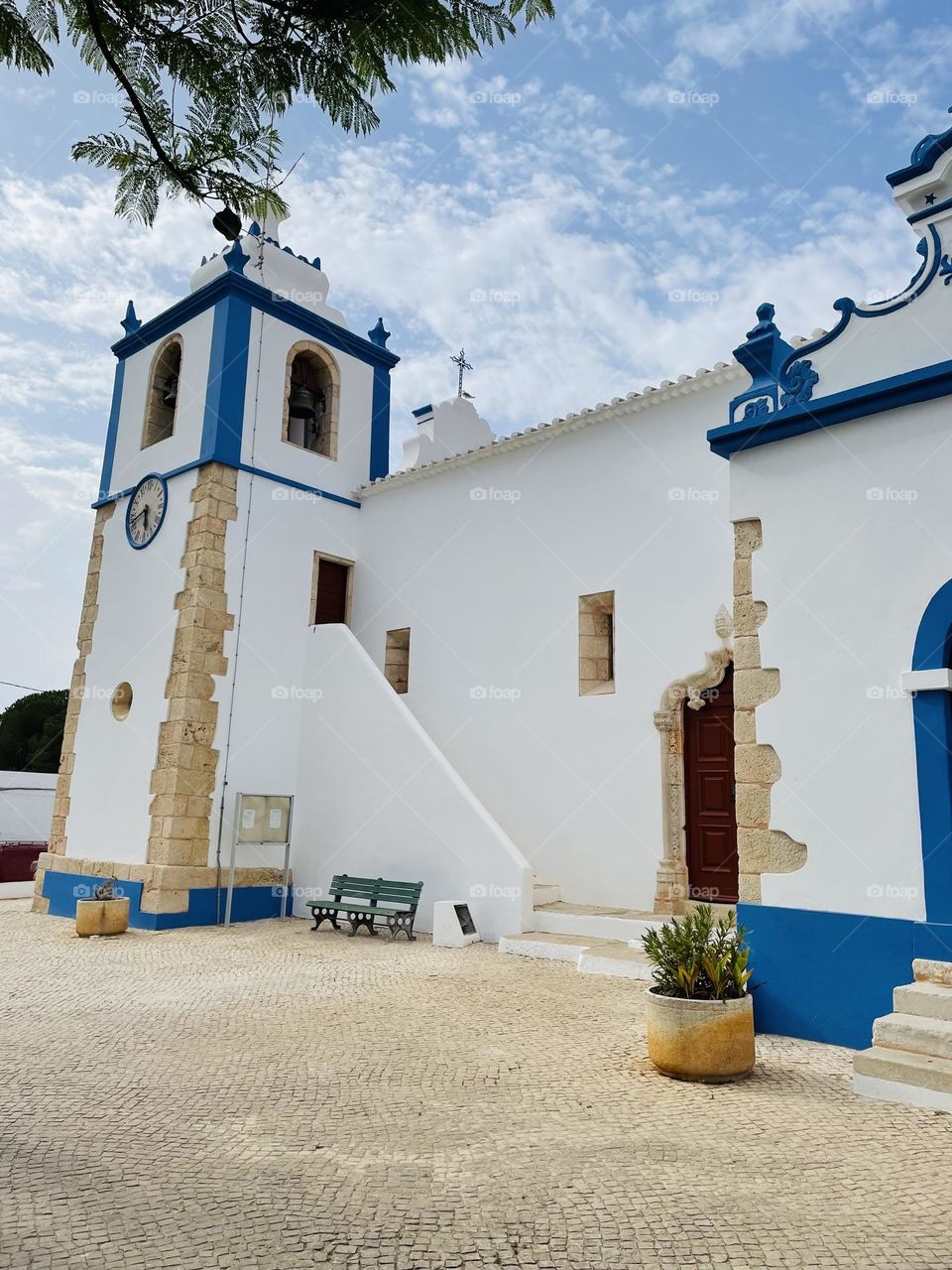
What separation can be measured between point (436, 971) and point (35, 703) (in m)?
22.1

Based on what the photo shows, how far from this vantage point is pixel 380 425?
496 inches

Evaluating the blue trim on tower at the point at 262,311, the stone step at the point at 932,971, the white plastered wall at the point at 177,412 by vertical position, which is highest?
the blue trim on tower at the point at 262,311

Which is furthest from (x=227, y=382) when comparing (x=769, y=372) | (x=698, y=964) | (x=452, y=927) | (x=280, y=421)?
(x=698, y=964)

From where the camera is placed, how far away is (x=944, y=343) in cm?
496

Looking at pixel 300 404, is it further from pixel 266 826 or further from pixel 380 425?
pixel 266 826

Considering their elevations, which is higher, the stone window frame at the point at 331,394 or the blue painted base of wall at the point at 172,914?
the stone window frame at the point at 331,394

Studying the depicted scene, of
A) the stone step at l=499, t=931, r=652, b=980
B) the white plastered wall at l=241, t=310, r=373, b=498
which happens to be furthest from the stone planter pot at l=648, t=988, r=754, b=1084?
the white plastered wall at l=241, t=310, r=373, b=498

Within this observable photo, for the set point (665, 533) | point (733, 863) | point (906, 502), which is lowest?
point (733, 863)

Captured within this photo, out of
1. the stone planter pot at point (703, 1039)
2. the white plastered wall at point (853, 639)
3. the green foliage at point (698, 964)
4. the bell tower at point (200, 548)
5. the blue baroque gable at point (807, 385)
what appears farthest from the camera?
the bell tower at point (200, 548)

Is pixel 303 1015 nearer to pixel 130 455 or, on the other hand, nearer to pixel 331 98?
pixel 331 98

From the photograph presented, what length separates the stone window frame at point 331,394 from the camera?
11.3 metres

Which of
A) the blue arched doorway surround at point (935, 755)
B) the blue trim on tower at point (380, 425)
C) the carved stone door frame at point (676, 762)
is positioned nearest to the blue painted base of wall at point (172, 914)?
the carved stone door frame at point (676, 762)

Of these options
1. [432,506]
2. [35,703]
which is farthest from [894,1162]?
[35,703]

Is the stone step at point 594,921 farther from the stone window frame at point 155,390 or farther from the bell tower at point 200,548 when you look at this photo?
the stone window frame at point 155,390
